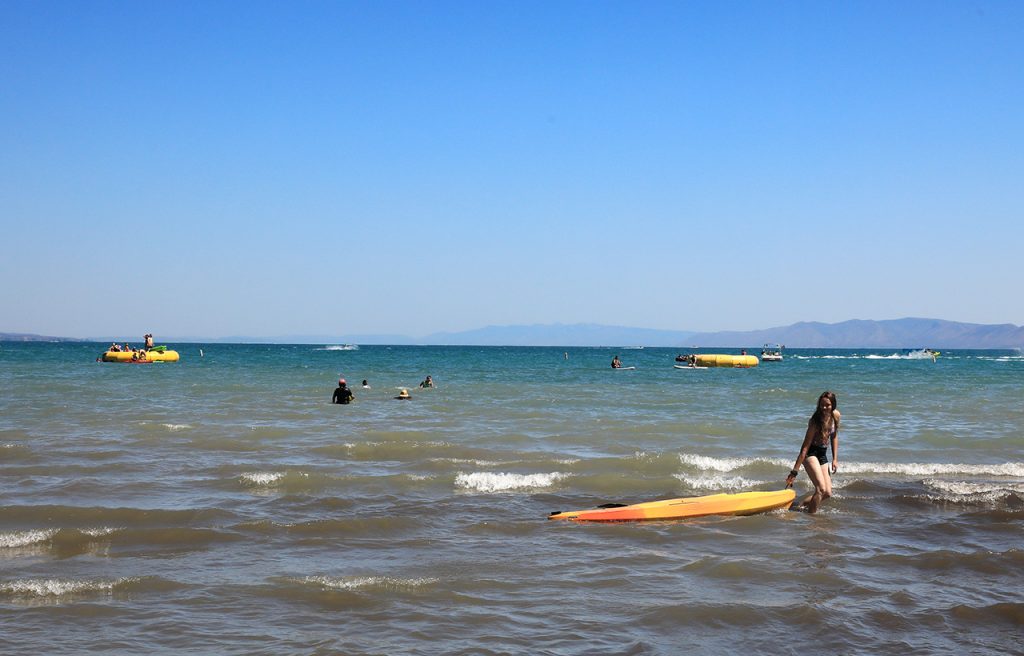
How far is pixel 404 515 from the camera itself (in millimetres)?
12562

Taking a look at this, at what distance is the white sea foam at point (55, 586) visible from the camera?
8.52 m

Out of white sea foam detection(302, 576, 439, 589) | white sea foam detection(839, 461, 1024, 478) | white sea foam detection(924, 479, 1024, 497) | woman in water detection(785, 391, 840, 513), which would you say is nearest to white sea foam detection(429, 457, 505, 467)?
woman in water detection(785, 391, 840, 513)

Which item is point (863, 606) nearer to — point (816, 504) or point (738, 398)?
point (816, 504)

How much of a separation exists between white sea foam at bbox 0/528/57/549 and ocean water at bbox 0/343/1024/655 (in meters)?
0.04

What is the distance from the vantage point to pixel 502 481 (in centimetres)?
1545

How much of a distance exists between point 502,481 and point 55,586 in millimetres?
8077

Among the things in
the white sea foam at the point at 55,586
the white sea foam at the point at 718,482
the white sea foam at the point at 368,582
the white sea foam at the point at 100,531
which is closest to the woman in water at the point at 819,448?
the white sea foam at the point at 718,482

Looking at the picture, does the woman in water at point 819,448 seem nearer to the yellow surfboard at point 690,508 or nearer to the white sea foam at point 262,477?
the yellow surfboard at point 690,508

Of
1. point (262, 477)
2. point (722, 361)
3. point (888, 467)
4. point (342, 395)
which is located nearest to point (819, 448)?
point (888, 467)

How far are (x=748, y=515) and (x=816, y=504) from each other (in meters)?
1.07

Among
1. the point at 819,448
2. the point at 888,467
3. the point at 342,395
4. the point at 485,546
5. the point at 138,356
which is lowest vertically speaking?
the point at 485,546

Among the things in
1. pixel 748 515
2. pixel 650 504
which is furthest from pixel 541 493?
pixel 748 515

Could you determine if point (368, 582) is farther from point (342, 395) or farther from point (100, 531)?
point (342, 395)

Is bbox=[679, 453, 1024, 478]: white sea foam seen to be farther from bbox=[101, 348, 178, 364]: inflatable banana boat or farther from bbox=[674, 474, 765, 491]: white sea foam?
bbox=[101, 348, 178, 364]: inflatable banana boat
